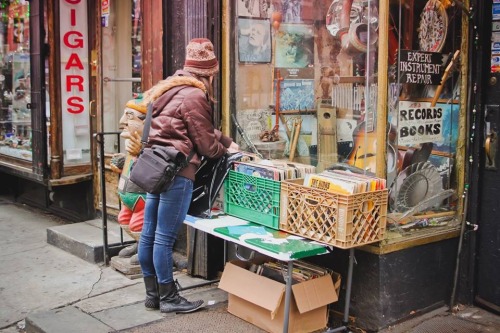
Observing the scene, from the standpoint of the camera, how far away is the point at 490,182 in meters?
4.50

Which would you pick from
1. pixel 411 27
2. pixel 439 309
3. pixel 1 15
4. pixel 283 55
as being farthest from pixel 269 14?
pixel 1 15

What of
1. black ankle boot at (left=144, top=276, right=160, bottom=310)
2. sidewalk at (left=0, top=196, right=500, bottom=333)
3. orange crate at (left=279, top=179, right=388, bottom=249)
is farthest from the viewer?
black ankle boot at (left=144, top=276, right=160, bottom=310)

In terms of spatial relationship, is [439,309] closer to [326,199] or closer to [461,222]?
[461,222]

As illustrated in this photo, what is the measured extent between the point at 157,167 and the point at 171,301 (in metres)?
1.01

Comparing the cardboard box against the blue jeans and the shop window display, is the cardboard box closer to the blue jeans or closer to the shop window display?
the blue jeans

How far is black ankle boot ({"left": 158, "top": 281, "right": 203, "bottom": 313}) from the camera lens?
4484 millimetres

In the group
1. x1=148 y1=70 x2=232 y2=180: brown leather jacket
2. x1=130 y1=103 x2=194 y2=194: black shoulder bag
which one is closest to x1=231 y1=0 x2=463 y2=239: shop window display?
x1=148 y1=70 x2=232 y2=180: brown leather jacket

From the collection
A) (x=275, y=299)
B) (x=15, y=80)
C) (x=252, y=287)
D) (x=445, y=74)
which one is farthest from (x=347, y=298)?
(x=15, y=80)

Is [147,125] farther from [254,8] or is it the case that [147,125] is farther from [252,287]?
[254,8]

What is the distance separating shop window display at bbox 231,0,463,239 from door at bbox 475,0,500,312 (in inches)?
8.0

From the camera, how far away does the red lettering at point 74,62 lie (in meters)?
7.00

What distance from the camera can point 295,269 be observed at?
4.30 metres

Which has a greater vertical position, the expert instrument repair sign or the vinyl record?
the expert instrument repair sign

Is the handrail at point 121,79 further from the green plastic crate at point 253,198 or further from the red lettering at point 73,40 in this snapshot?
the green plastic crate at point 253,198
